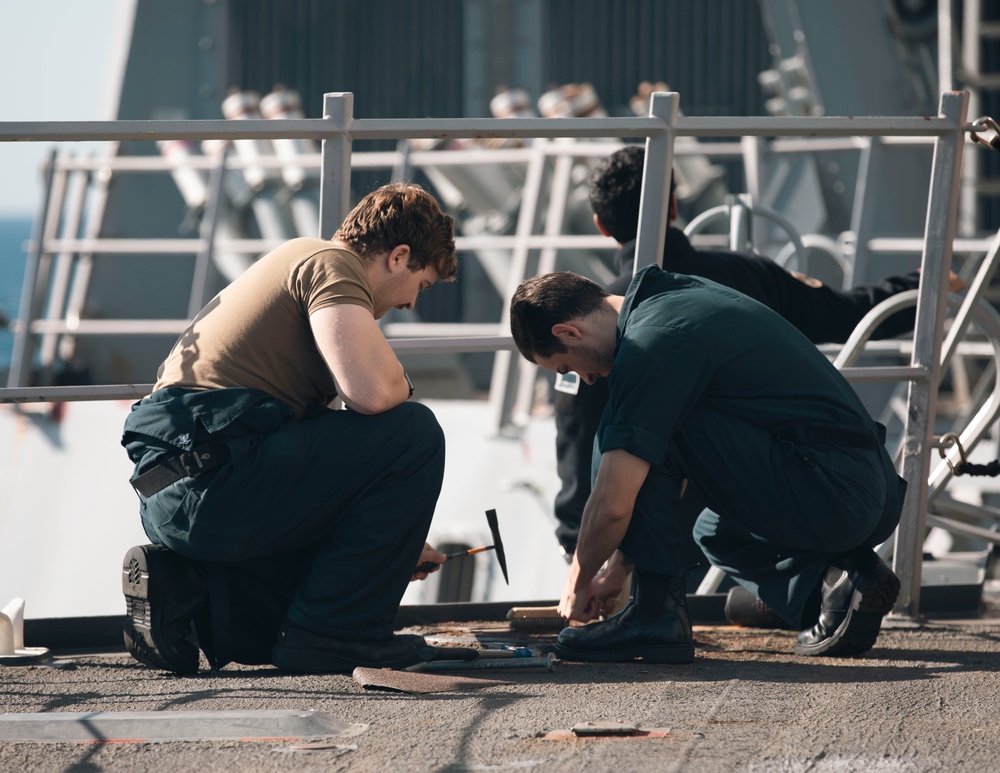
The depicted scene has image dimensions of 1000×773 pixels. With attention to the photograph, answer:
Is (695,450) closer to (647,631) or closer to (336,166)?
(647,631)

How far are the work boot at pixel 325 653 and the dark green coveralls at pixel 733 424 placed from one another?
54 cm

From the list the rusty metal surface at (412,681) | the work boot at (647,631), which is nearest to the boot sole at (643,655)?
the work boot at (647,631)

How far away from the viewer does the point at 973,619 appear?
3496 mm

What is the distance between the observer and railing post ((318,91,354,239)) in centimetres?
310

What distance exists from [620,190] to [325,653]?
1.59 metres

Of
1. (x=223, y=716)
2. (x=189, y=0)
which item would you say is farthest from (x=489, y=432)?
(x=189, y=0)

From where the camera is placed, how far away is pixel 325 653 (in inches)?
104

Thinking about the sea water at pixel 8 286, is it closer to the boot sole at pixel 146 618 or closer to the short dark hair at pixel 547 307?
the boot sole at pixel 146 618

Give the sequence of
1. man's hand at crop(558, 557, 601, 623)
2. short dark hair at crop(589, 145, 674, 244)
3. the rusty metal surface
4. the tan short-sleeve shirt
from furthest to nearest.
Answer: short dark hair at crop(589, 145, 674, 244)
man's hand at crop(558, 557, 601, 623)
the tan short-sleeve shirt
the rusty metal surface

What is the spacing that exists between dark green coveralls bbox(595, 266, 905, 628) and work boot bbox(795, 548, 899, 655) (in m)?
0.06

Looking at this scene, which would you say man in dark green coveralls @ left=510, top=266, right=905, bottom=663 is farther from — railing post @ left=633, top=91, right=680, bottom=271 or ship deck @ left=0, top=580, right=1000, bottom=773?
railing post @ left=633, top=91, right=680, bottom=271

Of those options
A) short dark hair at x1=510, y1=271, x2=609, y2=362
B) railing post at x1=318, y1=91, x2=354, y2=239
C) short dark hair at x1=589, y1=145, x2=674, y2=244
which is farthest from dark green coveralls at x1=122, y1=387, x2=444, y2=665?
short dark hair at x1=589, y1=145, x2=674, y2=244

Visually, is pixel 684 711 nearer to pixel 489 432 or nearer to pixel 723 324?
pixel 723 324

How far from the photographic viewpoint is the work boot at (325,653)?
2643 millimetres
